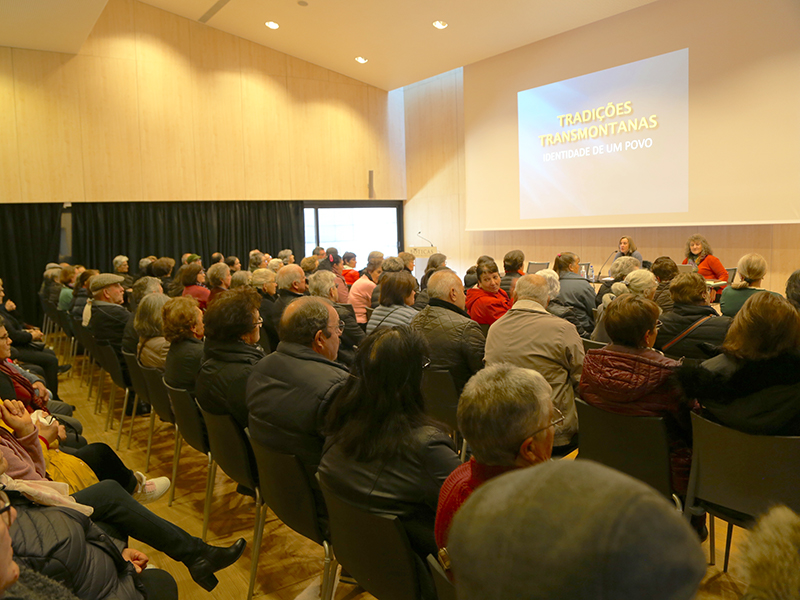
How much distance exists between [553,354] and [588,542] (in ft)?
8.50

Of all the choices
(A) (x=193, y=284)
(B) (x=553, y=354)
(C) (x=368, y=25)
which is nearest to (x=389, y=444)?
(B) (x=553, y=354)

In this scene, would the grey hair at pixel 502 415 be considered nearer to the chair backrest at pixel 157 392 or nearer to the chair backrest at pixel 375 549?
the chair backrest at pixel 375 549

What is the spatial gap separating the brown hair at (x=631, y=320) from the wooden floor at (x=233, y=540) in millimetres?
828

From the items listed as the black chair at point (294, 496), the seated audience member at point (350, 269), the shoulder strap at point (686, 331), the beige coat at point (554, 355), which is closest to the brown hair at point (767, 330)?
the beige coat at point (554, 355)

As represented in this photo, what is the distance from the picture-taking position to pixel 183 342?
3441mm

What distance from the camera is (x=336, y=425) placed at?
188 centimetres

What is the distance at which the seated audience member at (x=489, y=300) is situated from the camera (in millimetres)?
4520

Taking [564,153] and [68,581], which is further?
[564,153]

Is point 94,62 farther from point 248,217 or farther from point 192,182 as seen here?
point 248,217

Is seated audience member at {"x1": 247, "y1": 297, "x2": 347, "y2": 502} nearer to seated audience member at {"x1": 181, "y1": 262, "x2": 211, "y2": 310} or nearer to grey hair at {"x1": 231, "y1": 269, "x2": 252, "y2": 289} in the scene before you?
grey hair at {"x1": 231, "y1": 269, "x2": 252, "y2": 289}

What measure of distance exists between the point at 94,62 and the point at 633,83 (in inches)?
356

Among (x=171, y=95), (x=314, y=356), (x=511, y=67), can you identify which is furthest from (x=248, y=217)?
(x=314, y=356)

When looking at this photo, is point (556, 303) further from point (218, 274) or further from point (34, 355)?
point (34, 355)

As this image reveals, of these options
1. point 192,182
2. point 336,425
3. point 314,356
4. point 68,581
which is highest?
point 192,182
